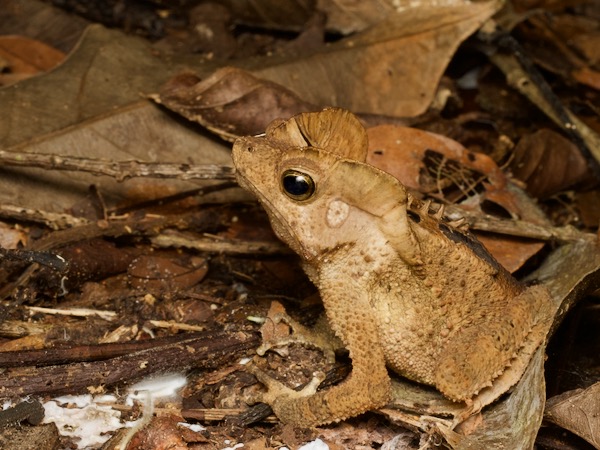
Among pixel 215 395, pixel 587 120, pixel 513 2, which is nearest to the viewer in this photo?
pixel 215 395

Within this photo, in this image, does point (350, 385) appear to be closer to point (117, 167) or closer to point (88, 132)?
point (117, 167)

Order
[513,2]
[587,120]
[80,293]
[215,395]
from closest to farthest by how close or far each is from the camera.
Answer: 1. [215,395]
2. [80,293]
3. [587,120]
4. [513,2]

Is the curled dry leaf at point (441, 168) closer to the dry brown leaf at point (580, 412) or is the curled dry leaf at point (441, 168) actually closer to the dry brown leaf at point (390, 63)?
the dry brown leaf at point (390, 63)

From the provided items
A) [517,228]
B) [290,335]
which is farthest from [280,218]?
[517,228]

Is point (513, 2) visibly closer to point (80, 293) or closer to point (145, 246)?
point (145, 246)

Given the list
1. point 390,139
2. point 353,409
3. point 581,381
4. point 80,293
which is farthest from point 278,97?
point 581,381

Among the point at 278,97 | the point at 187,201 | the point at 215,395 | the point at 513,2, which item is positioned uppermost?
the point at 513,2

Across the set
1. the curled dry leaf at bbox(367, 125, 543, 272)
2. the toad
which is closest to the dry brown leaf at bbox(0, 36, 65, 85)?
the curled dry leaf at bbox(367, 125, 543, 272)
